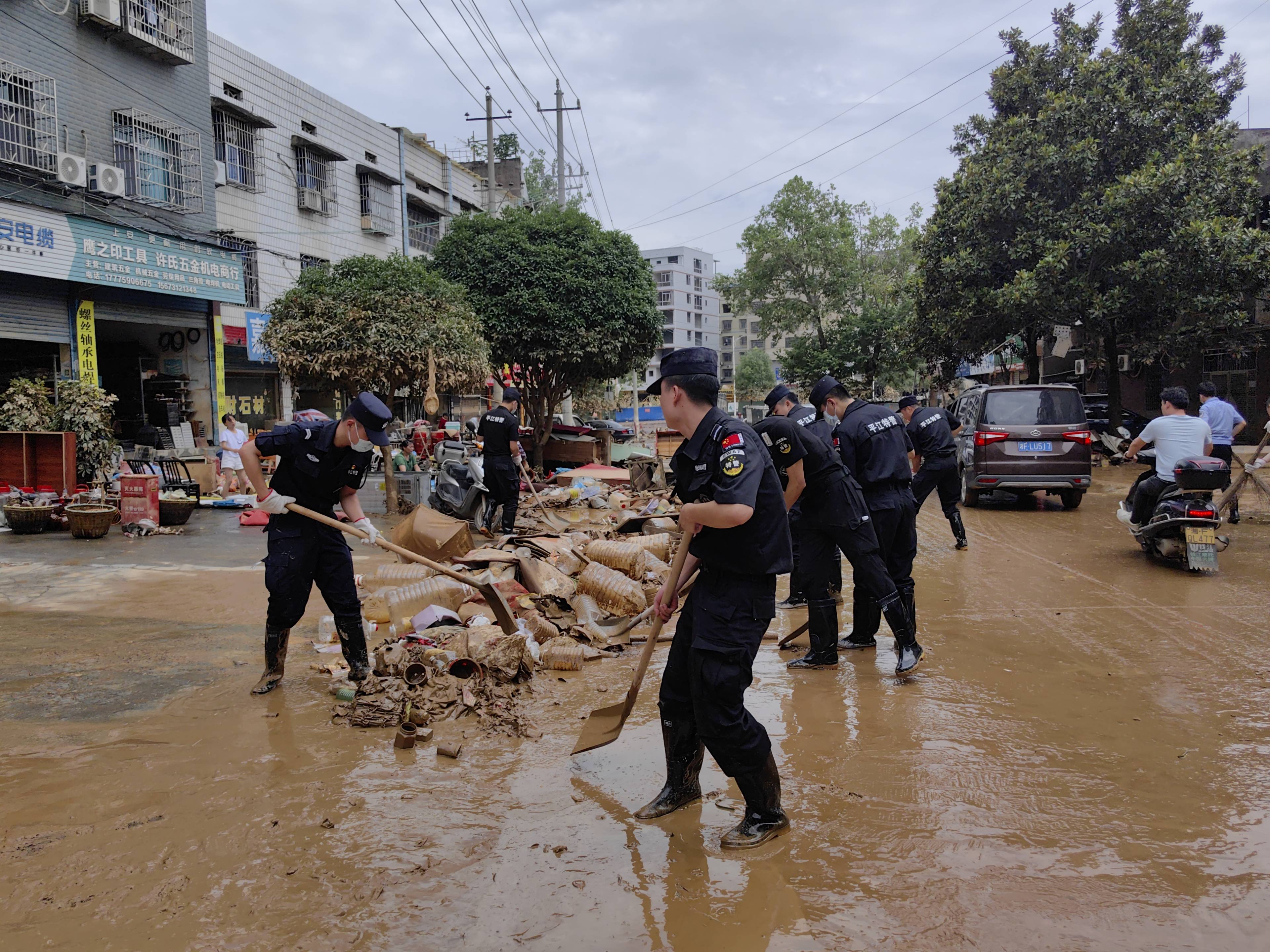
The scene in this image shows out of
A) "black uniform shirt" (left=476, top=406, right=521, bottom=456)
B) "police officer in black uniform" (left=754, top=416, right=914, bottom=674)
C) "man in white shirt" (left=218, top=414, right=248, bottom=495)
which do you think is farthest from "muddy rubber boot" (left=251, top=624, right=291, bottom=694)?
"man in white shirt" (left=218, top=414, right=248, bottom=495)

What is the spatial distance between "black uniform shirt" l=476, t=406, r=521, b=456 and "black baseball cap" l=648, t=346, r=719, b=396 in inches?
248

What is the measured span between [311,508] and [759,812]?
10.0ft

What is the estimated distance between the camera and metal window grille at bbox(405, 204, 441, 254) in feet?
92.2

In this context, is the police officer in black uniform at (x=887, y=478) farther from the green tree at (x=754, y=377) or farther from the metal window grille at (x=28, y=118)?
the green tree at (x=754, y=377)

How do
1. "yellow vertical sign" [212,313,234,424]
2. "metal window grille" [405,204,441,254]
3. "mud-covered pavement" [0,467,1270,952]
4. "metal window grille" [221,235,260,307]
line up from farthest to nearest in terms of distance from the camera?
"metal window grille" [405,204,441,254], "metal window grille" [221,235,260,307], "yellow vertical sign" [212,313,234,424], "mud-covered pavement" [0,467,1270,952]

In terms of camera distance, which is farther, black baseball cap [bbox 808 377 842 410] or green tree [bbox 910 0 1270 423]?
green tree [bbox 910 0 1270 423]

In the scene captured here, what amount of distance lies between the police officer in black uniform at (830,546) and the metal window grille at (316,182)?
20552mm

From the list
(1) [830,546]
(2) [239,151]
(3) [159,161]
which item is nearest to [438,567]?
(1) [830,546]

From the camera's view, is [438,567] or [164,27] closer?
[438,567]

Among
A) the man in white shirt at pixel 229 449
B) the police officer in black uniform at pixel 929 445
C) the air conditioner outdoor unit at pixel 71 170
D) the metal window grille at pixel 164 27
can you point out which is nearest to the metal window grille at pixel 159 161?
the air conditioner outdoor unit at pixel 71 170

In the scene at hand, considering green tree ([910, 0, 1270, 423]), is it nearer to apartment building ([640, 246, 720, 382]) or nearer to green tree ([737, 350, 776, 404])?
green tree ([737, 350, 776, 404])

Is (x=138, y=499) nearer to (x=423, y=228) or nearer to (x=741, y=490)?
(x=741, y=490)

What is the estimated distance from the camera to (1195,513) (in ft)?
25.2

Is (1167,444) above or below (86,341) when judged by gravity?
→ below
